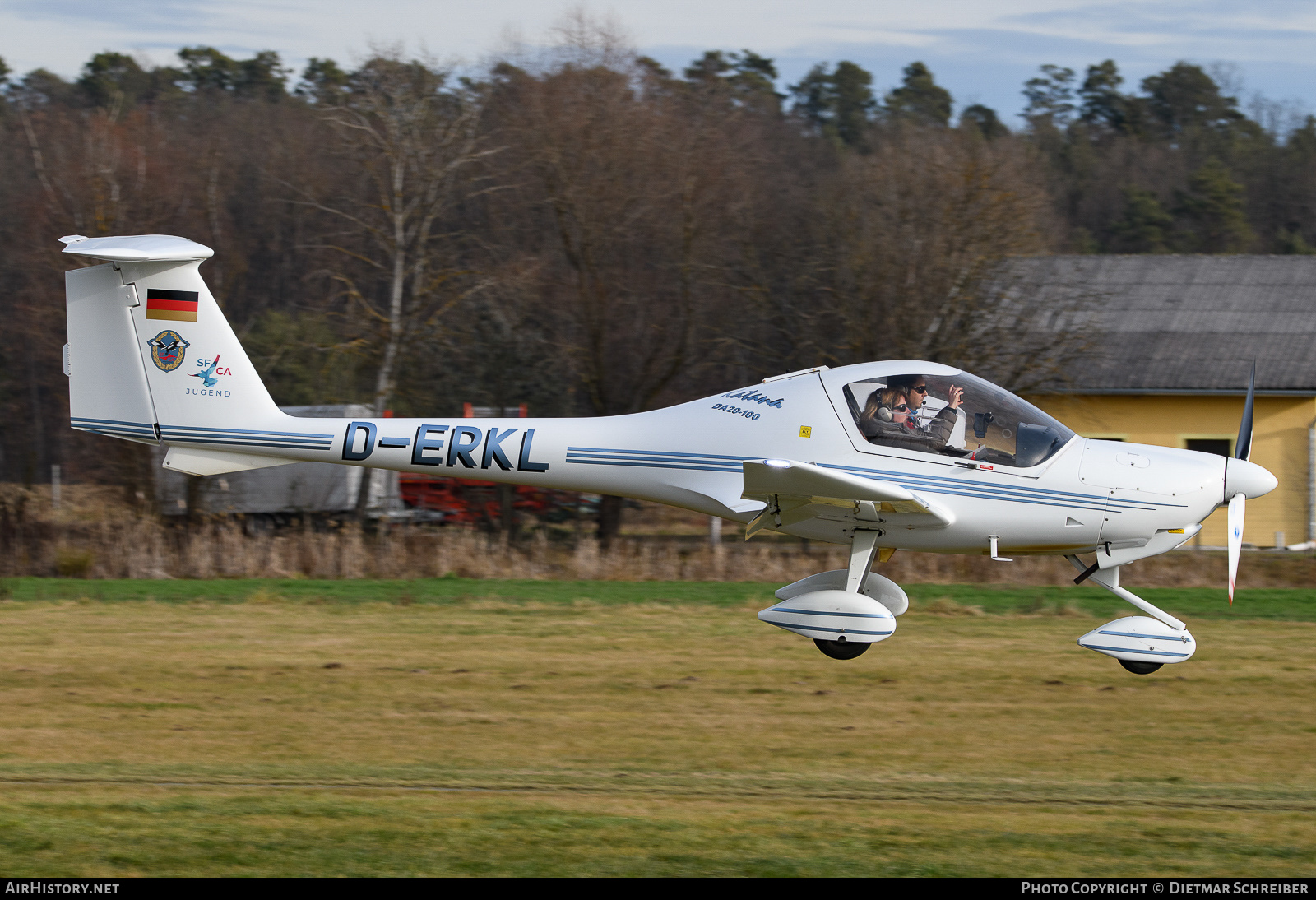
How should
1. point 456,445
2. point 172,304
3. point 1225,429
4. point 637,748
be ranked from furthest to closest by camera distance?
1. point 1225,429
2. point 172,304
3. point 456,445
4. point 637,748

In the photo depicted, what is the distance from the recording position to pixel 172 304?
968 cm

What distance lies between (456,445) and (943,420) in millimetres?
3603

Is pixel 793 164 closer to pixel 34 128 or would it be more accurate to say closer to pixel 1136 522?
Answer: pixel 34 128

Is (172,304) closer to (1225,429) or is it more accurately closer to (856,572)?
(856,572)

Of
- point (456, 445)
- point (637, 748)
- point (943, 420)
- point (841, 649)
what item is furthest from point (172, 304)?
point (943, 420)

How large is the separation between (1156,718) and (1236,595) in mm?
7497

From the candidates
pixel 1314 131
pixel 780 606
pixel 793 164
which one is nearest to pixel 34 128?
pixel 793 164

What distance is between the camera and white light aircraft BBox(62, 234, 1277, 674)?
28.2 ft

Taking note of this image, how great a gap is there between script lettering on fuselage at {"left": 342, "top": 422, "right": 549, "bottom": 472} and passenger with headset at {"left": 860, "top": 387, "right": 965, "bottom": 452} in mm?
2454

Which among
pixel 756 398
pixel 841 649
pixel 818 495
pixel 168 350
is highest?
pixel 168 350

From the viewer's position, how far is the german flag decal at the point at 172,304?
379 inches

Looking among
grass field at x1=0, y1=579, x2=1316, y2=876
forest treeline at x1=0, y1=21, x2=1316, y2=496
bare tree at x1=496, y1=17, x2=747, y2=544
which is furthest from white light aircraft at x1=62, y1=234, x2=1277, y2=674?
bare tree at x1=496, y1=17, x2=747, y2=544

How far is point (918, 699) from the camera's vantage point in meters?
9.34

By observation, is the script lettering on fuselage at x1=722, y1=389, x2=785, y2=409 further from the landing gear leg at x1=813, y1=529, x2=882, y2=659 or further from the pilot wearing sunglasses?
the landing gear leg at x1=813, y1=529, x2=882, y2=659
